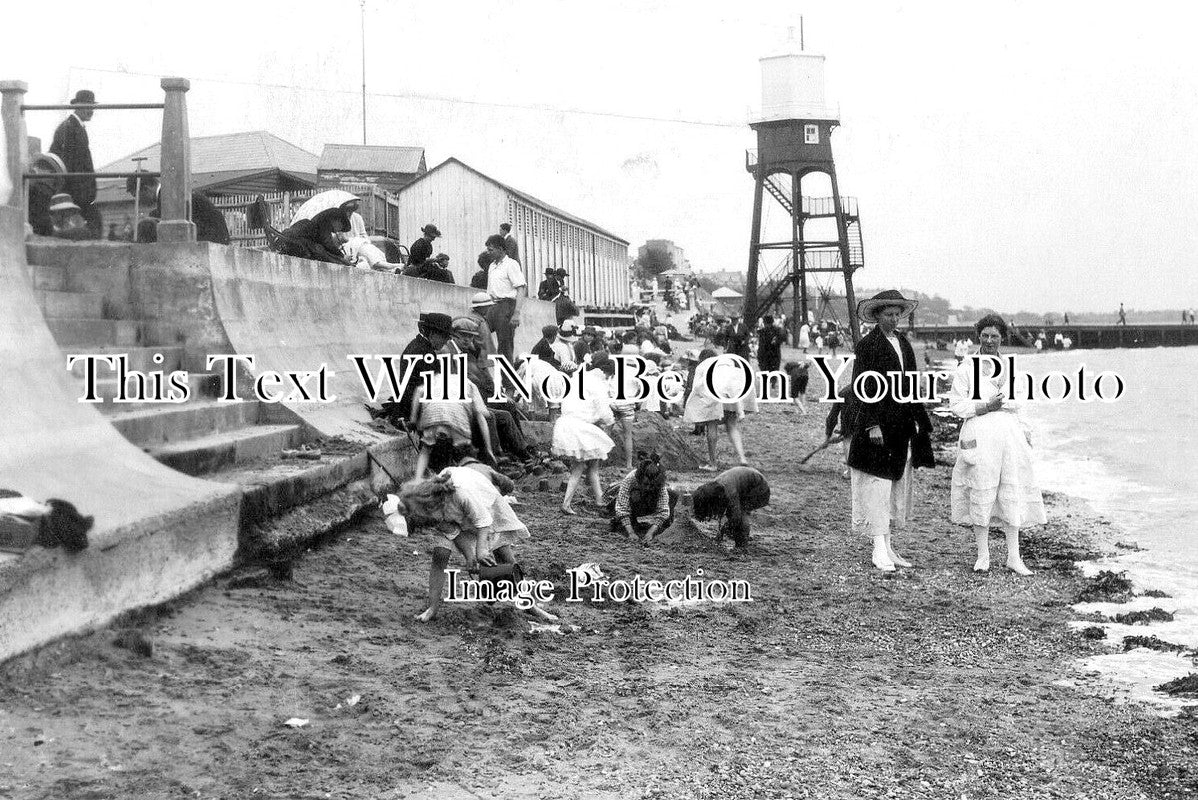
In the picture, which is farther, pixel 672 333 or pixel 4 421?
pixel 672 333

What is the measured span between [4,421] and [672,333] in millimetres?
40179

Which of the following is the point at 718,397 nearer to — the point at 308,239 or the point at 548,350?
the point at 548,350

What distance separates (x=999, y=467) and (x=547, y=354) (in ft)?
21.7

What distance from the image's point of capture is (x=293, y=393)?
371 inches

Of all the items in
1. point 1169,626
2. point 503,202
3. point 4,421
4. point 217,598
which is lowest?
point 1169,626

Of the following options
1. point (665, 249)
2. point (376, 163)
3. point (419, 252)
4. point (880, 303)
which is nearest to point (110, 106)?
point (880, 303)

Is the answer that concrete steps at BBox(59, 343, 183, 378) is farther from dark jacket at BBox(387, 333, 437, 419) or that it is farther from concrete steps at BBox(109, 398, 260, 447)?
dark jacket at BBox(387, 333, 437, 419)

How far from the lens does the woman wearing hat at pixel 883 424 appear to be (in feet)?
27.8

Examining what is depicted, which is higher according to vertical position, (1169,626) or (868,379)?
(868,379)

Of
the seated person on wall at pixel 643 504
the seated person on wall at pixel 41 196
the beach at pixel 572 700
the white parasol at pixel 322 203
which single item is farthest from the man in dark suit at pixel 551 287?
the beach at pixel 572 700

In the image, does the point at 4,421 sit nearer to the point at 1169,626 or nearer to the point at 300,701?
the point at 300,701

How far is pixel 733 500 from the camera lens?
9117 mm

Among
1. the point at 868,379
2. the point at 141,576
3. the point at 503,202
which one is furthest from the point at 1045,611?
the point at 503,202

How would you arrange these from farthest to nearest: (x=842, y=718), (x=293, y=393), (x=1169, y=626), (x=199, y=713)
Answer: (x=293, y=393) → (x=1169, y=626) → (x=842, y=718) → (x=199, y=713)
